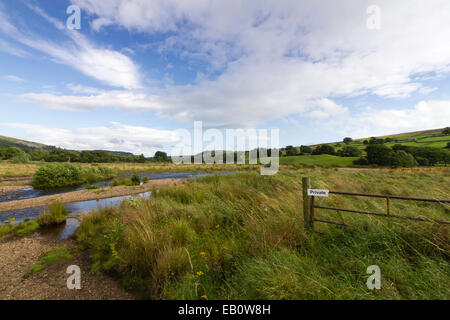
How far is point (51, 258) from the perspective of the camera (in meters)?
4.92

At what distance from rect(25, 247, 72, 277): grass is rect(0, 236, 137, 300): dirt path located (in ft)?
0.42

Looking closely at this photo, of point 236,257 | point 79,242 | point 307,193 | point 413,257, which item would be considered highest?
point 307,193

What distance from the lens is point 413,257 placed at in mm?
3092

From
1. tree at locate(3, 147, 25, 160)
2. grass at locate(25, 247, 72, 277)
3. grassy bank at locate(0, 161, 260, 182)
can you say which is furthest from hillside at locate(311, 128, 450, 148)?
tree at locate(3, 147, 25, 160)

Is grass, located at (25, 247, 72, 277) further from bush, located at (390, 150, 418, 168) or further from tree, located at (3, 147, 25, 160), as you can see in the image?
tree, located at (3, 147, 25, 160)

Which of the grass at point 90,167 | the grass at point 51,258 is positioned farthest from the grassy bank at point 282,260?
the grass at point 90,167

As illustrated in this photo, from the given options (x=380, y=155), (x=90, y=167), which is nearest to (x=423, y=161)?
(x=380, y=155)

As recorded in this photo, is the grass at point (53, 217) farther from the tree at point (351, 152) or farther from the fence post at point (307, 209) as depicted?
the tree at point (351, 152)

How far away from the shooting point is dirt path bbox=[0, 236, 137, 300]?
354cm

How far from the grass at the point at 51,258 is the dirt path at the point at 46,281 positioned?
13 cm

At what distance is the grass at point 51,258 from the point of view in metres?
4.49
